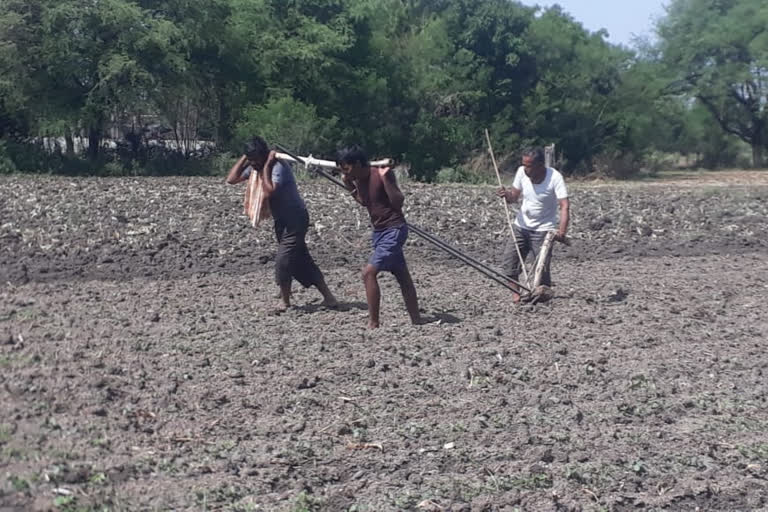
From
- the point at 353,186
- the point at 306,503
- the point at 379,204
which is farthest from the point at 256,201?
the point at 306,503

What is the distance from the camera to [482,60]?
123 feet

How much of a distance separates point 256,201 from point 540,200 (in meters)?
2.74

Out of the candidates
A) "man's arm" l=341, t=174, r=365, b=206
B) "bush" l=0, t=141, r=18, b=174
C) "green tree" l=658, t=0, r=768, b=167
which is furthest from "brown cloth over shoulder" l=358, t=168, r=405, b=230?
"green tree" l=658, t=0, r=768, b=167

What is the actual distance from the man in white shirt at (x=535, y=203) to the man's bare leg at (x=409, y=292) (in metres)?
1.48

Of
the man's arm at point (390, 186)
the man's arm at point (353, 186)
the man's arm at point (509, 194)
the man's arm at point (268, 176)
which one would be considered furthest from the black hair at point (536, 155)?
the man's arm at point (268, 176)

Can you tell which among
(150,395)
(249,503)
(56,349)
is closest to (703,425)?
(249,503)

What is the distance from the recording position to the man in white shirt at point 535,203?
10094mm

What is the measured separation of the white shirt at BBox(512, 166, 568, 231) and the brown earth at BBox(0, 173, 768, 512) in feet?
2.61

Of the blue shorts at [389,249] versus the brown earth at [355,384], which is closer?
the brown earth at [355,384]

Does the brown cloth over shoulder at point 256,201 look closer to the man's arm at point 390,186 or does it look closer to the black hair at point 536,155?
the man's arm at point 390,186

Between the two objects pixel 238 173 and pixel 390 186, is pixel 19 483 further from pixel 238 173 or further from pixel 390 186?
pixel 238 173

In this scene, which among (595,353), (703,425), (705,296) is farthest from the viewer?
(705,296)

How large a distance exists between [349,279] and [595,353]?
4.28 metres

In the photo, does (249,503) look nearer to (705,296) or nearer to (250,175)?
(250,175)
